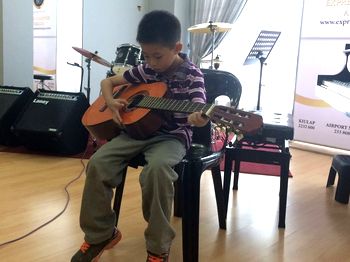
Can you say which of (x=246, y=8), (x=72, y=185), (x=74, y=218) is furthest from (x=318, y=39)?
(x=74, y=218)

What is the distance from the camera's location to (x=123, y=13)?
16.3ft

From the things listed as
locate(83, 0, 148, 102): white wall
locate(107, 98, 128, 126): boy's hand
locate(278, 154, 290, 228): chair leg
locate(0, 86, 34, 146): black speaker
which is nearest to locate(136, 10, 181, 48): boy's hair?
locate(107, 98, 128, 126): boy's hand

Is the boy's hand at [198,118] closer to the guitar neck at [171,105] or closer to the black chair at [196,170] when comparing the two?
the guitar neck at [171,105]

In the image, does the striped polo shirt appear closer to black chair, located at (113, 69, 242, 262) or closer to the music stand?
black chair, located at (113, 69, 242, 262)

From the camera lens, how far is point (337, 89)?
3.61m

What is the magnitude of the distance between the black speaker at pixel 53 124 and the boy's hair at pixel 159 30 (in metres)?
1.78

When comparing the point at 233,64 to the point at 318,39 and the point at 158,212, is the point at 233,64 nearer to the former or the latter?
the point at 318,39

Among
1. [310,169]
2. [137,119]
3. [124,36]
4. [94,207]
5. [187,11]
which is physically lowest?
[310,169]

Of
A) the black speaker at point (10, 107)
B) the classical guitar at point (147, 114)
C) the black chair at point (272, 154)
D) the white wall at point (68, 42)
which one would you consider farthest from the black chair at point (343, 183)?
the white wall at point (68, 42)

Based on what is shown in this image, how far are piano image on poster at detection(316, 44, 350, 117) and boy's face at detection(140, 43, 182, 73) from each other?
7.80 feet

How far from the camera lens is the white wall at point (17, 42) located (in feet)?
12.3

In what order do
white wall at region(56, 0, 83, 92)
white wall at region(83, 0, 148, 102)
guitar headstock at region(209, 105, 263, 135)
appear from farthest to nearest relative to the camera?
white wall at region(56, 0, 83, 92) < white wall at region(83, 0, 148, 102) < guitar headstock at region(209, 105, 263, 135)

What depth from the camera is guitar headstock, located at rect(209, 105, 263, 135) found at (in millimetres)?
1244

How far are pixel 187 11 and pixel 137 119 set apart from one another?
3.86 m
